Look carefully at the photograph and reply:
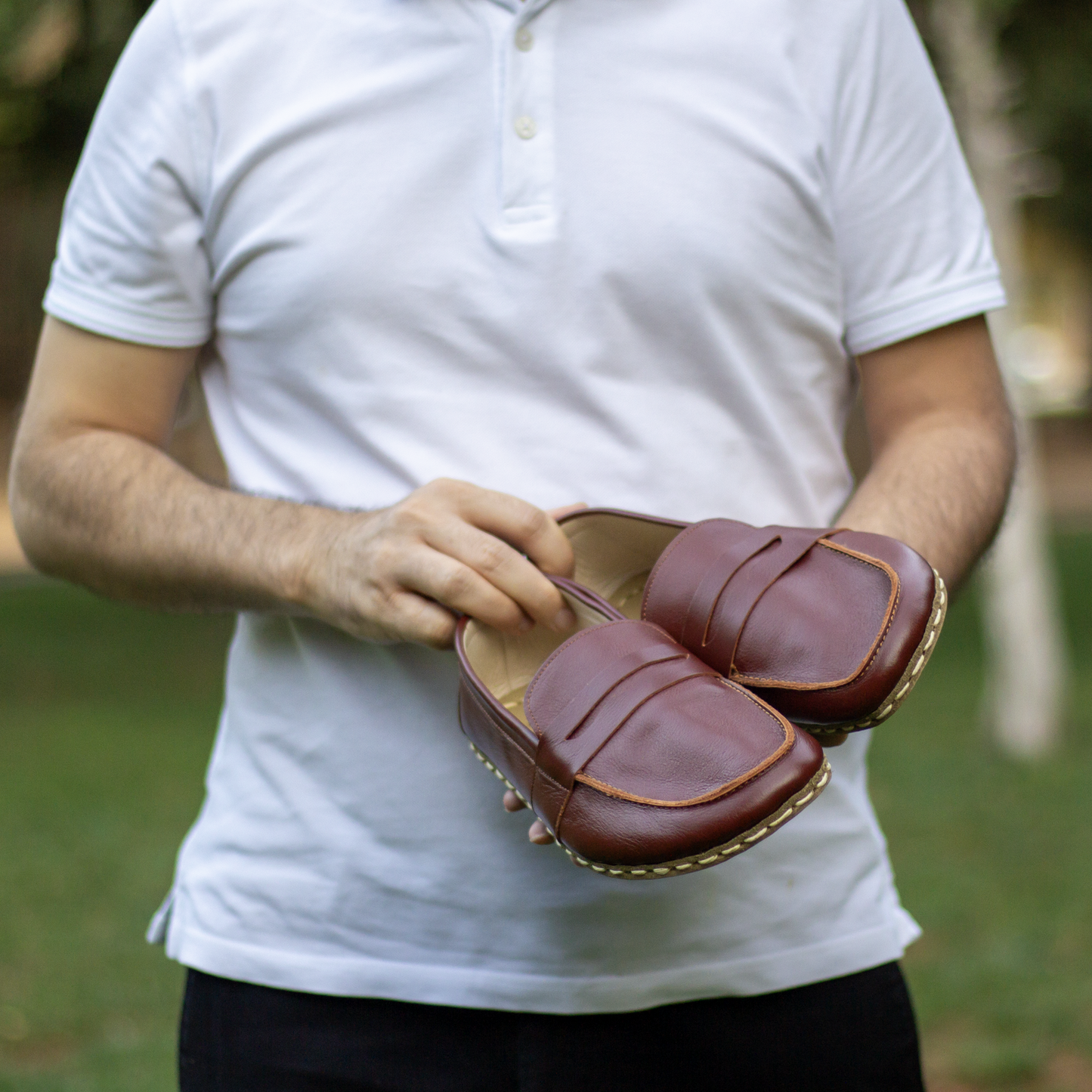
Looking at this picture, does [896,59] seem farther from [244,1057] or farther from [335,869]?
[244,1057]

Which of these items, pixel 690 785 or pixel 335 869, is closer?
pixel 690 785

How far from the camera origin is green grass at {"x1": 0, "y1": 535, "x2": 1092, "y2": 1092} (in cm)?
381

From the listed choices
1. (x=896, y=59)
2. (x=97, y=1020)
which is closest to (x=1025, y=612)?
(x=97, y=1020)

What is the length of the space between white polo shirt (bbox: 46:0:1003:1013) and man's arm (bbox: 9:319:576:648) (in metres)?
0.09

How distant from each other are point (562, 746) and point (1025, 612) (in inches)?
232

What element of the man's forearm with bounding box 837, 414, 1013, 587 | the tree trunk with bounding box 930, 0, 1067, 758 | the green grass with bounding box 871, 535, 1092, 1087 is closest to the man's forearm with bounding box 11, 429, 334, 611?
the man's forearm with bounding box 837, 414, 1013, 587

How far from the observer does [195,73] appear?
147cm

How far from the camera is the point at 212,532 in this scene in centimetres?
144

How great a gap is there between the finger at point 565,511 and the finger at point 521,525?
0.05 m

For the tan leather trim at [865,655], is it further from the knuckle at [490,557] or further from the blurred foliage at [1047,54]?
the blurred foliage at [1047,54]

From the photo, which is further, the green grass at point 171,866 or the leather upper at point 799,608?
the green grass at point 171,866

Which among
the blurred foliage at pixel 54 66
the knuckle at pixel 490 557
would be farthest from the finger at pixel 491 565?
the blurred foliage at pixel 54 66

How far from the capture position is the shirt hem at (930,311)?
1.52 m

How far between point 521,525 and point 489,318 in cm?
28
